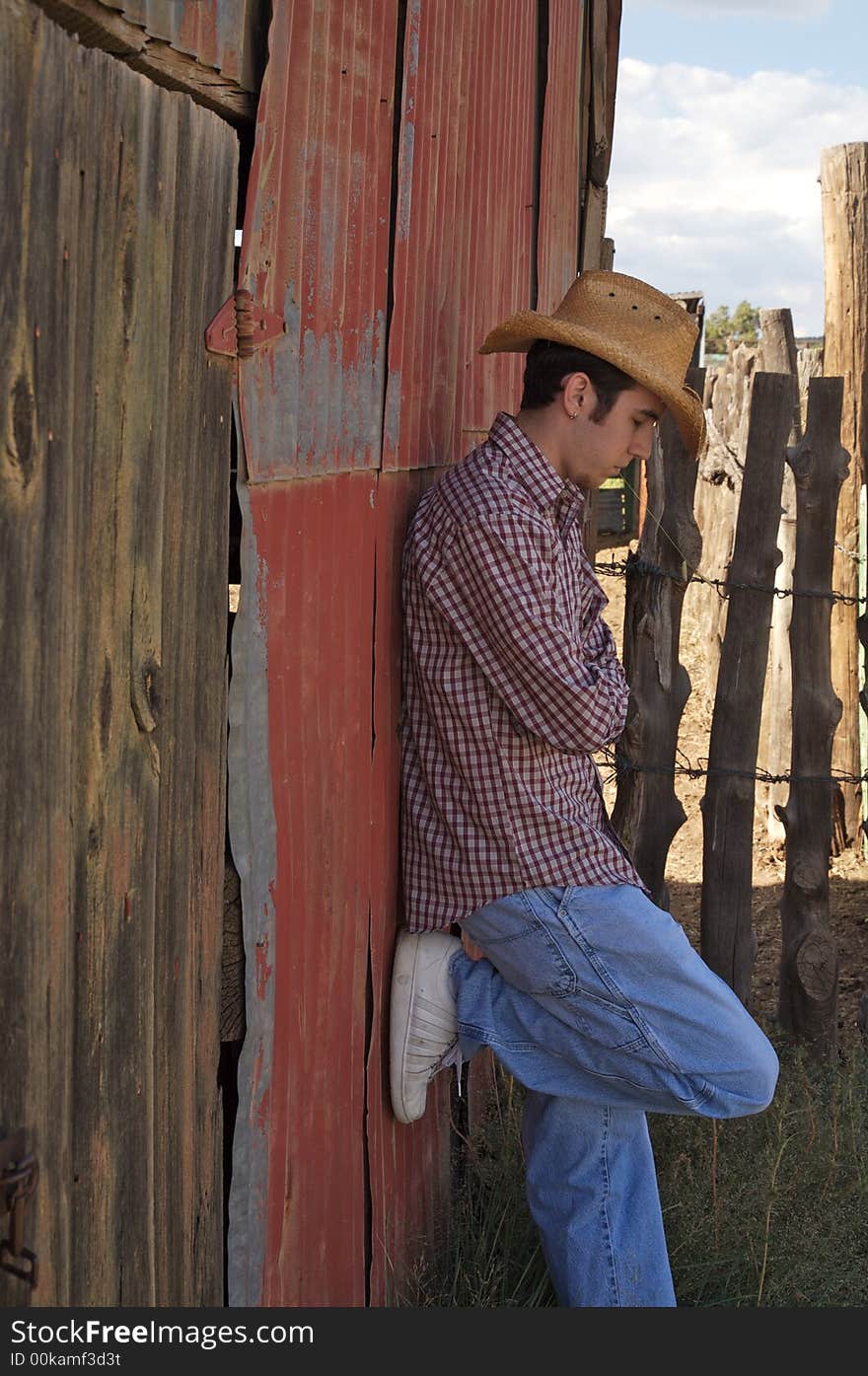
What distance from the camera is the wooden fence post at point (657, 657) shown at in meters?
4.68

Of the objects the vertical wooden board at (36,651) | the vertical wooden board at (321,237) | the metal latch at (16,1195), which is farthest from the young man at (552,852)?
the metal latch at (16,1195)

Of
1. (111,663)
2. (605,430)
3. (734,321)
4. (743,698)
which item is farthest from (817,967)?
(734,321)

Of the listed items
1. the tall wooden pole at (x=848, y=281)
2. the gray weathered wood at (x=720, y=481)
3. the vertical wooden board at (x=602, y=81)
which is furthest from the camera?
the gray weathered wood at (x=720, y=481)

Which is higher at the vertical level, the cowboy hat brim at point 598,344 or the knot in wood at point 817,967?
the cowboy hat brim at point 598,344

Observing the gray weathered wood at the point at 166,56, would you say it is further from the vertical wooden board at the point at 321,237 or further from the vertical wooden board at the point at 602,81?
the vertical wooden board at the point at 602,81

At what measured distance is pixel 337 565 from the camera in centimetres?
269

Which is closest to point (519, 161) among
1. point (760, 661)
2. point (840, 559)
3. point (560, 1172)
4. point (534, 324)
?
point (534, 324)

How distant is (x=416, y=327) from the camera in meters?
3.14

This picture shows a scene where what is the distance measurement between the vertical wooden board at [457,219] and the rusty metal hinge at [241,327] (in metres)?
0.71

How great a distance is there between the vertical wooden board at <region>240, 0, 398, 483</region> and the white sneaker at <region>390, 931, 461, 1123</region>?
104cm

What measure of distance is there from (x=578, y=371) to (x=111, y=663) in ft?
5.15

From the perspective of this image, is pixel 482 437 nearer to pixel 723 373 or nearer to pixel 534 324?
pixel 534 324

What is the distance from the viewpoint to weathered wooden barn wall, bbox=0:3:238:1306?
64.1 inches

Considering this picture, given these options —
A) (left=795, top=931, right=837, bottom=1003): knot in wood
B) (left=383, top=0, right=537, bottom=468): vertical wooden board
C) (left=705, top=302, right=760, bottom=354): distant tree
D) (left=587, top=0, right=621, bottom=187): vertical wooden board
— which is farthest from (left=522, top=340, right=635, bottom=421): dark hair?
(left=705, top=302, right=760, bottom=354): distant tree
